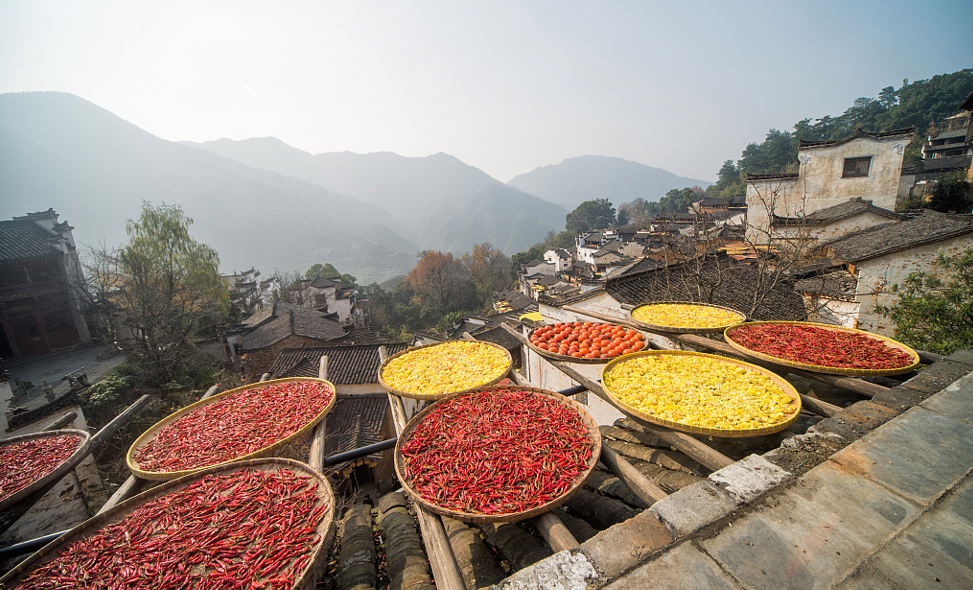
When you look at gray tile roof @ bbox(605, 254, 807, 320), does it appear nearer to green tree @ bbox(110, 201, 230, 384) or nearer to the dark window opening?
the dark window opening

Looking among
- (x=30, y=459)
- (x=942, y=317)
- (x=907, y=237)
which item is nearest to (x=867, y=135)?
(x=907, y=237)

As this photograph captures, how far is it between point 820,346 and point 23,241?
3579cm

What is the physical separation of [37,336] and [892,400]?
34965mm

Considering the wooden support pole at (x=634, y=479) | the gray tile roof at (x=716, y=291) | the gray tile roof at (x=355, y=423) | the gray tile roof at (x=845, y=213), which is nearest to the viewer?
the wooden support pole at (x=634, y=479)

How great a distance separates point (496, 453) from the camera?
8.13ft

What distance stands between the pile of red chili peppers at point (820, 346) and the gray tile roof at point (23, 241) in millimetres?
33560

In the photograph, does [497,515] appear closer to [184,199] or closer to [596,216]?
[596,216]

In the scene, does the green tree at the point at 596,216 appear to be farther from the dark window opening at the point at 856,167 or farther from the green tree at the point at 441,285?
the dark window opening at the point at 856,167

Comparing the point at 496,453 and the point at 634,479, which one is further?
the point at 496,453

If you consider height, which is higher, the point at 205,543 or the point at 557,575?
the point at 557,575

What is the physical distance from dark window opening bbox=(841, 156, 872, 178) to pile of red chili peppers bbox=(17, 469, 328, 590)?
30.0 m

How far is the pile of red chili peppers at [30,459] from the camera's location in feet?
9.90

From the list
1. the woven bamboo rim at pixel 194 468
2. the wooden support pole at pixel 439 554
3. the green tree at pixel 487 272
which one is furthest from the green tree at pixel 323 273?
the wooden support pole at pixel 439 554

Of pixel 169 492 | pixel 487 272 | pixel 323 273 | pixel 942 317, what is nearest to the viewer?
pixel 169 492
